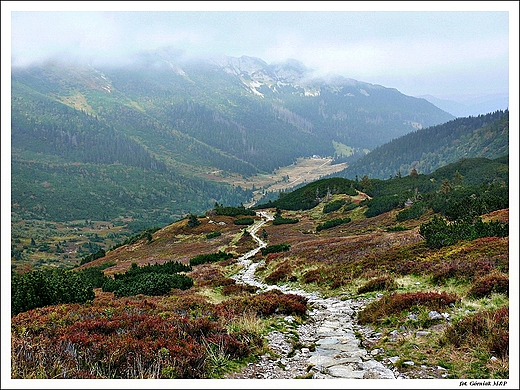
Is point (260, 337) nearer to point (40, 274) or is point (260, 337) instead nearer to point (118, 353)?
point (118, 353)

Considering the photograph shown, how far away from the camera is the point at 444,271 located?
14.7 metres

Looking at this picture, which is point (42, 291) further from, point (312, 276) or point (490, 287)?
point (490, 287)

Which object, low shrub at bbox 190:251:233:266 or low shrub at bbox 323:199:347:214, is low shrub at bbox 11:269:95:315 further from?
low shrub at bbox 323:199:347:214

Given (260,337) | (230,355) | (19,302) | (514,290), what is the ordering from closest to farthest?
(514,290)
(230,355)
(260,337)
(19,302)

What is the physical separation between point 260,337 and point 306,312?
4069 mm

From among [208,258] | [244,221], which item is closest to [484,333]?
[208,258]

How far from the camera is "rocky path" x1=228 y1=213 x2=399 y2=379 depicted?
7.26m

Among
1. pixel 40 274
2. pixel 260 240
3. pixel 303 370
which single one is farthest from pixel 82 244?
pixel 303 370

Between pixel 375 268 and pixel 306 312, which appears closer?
pixel 306 312

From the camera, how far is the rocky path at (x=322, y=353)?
23.8ft

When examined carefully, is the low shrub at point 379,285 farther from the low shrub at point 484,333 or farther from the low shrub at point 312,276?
the low shrub at point 484,333

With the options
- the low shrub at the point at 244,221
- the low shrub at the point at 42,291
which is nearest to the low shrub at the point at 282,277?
the low shrub at the point at 42,291

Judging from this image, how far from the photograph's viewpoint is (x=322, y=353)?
852cm

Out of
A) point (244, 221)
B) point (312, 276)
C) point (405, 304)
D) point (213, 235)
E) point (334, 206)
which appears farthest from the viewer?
point (334, 206)
